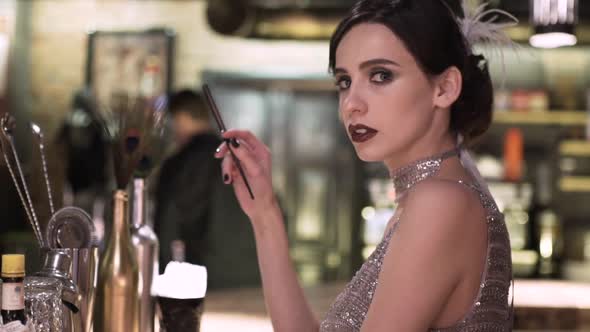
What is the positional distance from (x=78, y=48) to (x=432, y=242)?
6515mm

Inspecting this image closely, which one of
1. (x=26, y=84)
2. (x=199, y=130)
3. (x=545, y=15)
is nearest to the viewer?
(x=545, y=15)

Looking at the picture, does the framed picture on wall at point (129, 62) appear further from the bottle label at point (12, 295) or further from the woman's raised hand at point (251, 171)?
the bottle label at point (12, 295)

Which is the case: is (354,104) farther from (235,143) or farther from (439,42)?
(235,143)

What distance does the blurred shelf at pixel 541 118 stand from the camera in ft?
21.3

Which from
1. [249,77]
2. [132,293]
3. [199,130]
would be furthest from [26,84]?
[132,293]

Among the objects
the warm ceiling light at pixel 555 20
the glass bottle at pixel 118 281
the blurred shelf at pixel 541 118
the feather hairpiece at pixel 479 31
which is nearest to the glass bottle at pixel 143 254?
the glass bottle at pixel 118 281

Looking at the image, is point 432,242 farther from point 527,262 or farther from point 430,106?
point 527,262

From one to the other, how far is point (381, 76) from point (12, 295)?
0.64m

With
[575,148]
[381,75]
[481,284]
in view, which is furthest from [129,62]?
[481,284]

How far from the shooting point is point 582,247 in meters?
6.63

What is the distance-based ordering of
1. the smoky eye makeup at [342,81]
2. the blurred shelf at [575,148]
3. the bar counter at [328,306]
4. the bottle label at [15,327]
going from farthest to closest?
1. the blurred shelf at [575,148]
2. the bar counter at [328,306]
3. the smoky eye makeup at [342,81]
4. the bottle label at [15,327]

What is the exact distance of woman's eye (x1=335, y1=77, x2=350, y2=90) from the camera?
4.79 ft

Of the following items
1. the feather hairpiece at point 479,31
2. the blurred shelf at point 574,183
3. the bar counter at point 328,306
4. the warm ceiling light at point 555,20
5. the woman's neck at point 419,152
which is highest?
the warm ceiling light at point 555,20

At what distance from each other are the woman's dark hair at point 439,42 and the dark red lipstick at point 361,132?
0.42 feet
